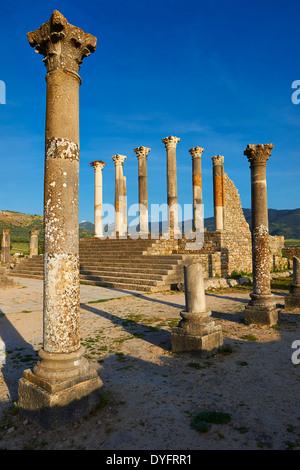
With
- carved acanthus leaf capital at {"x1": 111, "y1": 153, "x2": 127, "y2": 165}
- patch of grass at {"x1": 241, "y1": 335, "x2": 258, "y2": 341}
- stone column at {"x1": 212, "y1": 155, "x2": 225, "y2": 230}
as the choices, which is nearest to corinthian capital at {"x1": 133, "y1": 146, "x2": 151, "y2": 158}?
carved acanthus leaf capital at {"x1": 111, "y1": 153, "x2": 127, "y2": 165}

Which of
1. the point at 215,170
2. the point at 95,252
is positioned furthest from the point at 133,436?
the point at 215,170

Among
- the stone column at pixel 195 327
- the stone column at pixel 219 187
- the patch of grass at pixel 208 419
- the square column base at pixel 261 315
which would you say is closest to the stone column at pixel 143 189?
the stone column at pixel 219 187

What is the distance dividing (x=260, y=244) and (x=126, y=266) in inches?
356

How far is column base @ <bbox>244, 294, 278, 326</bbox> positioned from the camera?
7274mm

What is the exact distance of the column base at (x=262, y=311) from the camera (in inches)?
286

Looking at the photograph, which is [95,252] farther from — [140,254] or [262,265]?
[262,265]

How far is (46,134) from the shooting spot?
3.77 meters

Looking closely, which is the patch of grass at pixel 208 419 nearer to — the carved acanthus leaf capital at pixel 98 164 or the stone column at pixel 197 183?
the stone column at pixel 197 183

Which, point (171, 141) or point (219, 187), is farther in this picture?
point (171, 141)

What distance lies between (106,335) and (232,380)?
3045 millimetres

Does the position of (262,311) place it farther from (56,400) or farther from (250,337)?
(56,400)

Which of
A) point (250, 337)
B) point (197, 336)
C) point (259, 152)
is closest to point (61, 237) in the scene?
point (197, 336)

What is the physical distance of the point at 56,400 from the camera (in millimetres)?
3156

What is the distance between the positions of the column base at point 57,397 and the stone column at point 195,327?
215 centimetres
